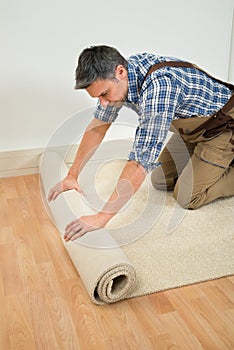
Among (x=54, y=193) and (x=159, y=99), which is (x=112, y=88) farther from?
(x=54, y=193)

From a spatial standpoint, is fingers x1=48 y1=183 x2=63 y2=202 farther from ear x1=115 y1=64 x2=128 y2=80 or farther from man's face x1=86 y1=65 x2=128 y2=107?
ear x1=115 y1=64 x2=128 y2=80

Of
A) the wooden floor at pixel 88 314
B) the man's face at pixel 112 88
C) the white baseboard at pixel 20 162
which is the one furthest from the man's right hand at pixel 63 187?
the white baseboard at pixel 20 162

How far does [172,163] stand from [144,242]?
0.70 meters

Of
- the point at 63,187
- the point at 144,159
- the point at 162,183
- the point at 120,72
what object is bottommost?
the point at 162,183

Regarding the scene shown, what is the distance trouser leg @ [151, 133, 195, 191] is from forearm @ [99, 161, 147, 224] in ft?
A: 2.68

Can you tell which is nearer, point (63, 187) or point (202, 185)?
point (63, 187)

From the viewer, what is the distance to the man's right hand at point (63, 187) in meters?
1.89

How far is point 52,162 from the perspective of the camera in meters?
2.47

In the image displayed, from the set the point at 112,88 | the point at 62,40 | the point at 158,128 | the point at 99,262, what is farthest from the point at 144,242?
the point at 62,40

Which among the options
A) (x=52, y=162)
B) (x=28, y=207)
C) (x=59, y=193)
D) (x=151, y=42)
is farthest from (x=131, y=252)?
(x=151, y=42)

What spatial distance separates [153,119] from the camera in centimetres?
164

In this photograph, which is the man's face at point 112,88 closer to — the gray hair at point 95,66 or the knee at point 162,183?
the gray hair at point 95,66

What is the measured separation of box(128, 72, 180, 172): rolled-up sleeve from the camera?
163 centimetres

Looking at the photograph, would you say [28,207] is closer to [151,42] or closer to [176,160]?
[176,160]
